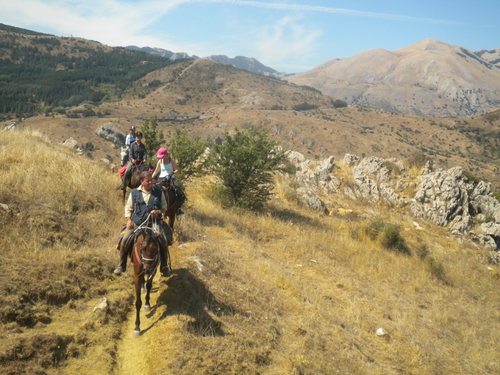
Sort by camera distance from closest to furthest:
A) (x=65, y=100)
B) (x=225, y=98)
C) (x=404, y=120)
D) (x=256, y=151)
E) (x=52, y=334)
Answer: (x=52, y=334) → (x=256, y=151) → (x=404, y=120) → (x=65, y=100) → (x=225, y=98)

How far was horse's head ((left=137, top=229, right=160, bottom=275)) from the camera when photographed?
4.89 metres

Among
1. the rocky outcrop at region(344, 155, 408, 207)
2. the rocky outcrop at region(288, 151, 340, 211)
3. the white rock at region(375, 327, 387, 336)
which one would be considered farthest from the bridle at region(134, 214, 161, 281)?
the rocky outcrop at region(344, 155, 408, 207)

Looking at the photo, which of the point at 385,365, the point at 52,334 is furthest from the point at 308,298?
the point at 52,334

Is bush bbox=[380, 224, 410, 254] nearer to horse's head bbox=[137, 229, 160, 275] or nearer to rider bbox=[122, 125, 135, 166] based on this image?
rider bbox=[122, 125, 135, 166]

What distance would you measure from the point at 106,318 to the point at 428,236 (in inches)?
639

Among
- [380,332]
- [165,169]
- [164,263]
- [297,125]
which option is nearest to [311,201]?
[380,332]

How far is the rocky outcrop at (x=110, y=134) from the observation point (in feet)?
297

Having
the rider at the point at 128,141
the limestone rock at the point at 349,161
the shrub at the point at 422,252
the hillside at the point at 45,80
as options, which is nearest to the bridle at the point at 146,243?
the rider at the point at 128,141

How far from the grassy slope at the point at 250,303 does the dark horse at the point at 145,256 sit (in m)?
0.63

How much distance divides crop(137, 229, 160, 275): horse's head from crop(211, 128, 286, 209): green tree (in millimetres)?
9201

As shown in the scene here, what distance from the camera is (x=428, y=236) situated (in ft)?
53.1

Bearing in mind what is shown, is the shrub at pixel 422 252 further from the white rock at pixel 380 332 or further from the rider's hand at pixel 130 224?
the rider's hand at pixel 130 224

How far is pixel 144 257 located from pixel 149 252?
0.11 metres

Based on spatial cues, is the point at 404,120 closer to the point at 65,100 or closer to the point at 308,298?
the point at 308,298
